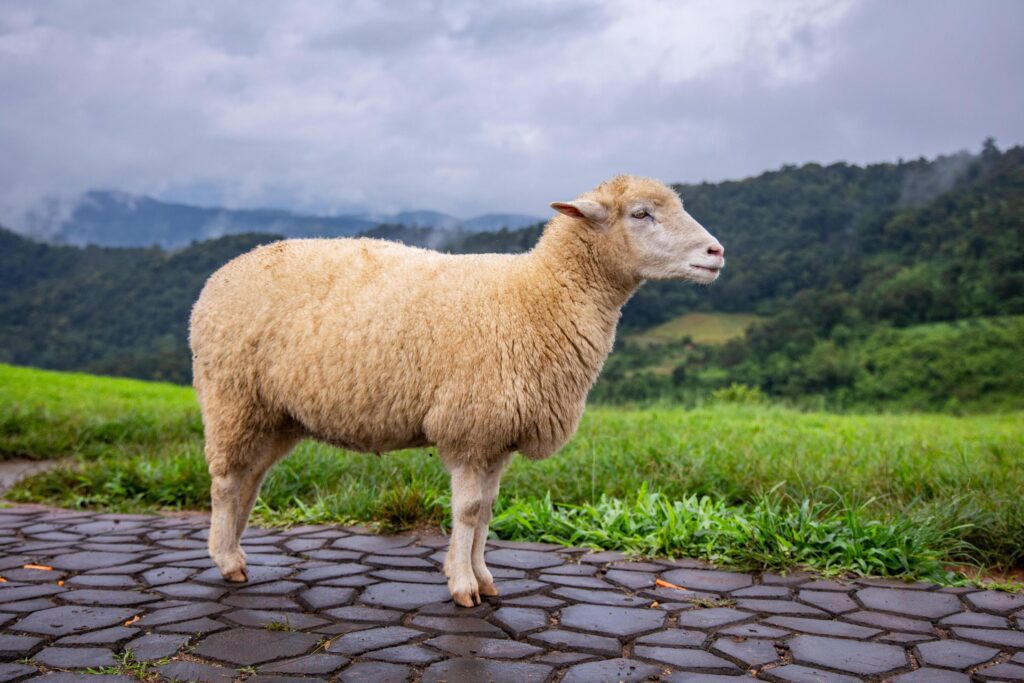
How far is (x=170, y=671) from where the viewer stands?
10.9 feet

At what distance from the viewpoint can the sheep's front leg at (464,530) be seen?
158 inches

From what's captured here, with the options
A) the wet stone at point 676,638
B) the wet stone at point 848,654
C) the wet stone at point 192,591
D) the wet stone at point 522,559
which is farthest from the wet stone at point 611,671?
the wet stone at point 192,591

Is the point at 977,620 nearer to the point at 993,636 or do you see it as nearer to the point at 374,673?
the point at 993,636

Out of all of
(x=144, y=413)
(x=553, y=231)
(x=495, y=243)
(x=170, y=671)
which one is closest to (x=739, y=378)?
(x=495, y=243)

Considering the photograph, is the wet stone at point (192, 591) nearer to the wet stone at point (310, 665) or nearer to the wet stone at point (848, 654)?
the wet stone at point (310, 665)

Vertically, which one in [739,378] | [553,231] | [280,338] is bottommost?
[739,378]

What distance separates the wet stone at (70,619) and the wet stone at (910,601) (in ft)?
11.9

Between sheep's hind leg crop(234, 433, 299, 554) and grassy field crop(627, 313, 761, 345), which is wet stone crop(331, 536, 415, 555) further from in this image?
grassy field crop(627, 313, 761, 345)

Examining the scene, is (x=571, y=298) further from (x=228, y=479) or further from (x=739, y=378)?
(x=739, y=378)

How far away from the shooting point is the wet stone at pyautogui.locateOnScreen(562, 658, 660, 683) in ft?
10.9

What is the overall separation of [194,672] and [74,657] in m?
0.55

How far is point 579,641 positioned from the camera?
147 inches

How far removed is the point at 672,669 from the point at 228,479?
96.4 inches

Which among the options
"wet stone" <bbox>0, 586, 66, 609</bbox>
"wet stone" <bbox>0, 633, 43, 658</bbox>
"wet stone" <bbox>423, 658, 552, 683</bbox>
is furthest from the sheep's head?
"wet stone" <bbox>0, 586, 66, 609</bbox>
